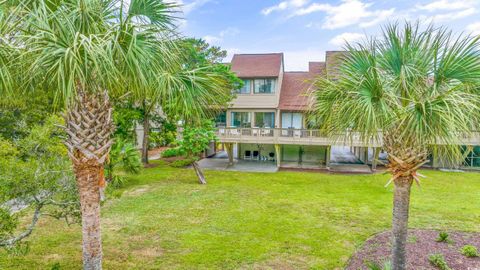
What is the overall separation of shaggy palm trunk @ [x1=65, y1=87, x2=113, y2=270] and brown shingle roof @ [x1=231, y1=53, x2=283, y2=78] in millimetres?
17825

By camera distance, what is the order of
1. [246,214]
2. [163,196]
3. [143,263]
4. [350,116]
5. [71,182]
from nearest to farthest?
[350,116], [71,182], [143,263], [246,214], [163,196]

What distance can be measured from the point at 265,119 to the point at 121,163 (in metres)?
11.5

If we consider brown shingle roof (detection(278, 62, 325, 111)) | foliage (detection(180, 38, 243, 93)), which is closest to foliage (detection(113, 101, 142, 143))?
foliage (detection(180, 38, 243, 93))

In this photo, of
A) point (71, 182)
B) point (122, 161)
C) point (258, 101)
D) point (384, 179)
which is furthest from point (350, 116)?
point (258, 101)

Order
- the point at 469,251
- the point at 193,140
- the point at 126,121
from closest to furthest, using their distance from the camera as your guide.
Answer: the point at 469,251 < the point at 193,140 < the point at 126,121

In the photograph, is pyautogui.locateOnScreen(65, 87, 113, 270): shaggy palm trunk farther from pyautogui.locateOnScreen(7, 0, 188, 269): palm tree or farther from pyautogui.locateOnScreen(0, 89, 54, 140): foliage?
pyautogui.locateOnScreen(0, 89, 54, 140): foliage

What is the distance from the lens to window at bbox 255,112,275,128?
73.8 ft

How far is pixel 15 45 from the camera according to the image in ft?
13.6

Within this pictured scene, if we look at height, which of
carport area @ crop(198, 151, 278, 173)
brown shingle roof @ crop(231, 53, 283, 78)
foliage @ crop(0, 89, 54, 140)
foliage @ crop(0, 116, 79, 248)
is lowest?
carport area @ crop(198, 151, 278, 173)

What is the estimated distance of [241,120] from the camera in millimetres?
23219

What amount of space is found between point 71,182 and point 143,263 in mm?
2685

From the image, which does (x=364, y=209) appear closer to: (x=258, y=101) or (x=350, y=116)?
(x=350, y=116)

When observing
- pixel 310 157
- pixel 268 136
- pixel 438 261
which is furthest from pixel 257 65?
pixel 438 261

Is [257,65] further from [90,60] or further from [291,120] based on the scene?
[90,60]
